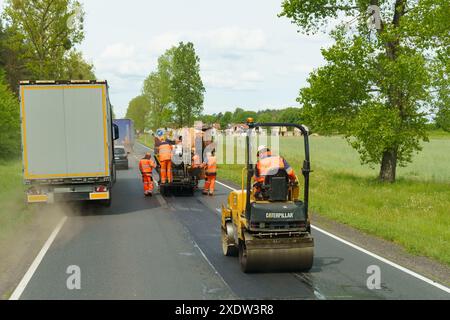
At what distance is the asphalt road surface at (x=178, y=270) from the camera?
285 inches

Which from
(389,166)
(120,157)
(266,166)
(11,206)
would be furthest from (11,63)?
(266,166)

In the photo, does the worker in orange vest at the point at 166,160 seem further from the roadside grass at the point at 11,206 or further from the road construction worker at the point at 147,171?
the roadside grass at the point at 11,206

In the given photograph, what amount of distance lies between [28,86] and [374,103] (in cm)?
1255

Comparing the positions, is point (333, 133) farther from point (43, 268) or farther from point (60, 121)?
point (43, 268)

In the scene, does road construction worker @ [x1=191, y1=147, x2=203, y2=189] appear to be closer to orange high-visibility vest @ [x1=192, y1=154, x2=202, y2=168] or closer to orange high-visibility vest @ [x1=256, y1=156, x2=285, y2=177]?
orange high-visibility vest @ [x1=192, y1=154, x2=202, y2=168]

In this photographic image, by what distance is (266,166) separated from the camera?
8.23 meters

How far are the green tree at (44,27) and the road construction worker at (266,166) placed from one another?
1548 inches

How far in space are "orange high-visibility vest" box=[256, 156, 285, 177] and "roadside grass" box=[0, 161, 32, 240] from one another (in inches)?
255

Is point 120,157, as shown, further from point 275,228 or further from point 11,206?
point 275,228

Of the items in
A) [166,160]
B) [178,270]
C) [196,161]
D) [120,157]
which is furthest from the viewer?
[120,157]

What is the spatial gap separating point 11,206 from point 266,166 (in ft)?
35.6

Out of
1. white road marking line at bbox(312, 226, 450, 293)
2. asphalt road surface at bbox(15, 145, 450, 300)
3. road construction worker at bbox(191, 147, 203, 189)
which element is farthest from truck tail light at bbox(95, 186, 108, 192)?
white road marking line at bbox(312, 226, 450, 293)

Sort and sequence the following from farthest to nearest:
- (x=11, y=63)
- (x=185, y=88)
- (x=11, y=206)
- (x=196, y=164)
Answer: (x=11, y=63), (x=185, y=88), (x=196, y=164), (x=11, y=206)

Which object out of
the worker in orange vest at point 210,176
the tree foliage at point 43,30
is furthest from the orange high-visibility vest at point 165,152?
the tree foliage at point 43,30
